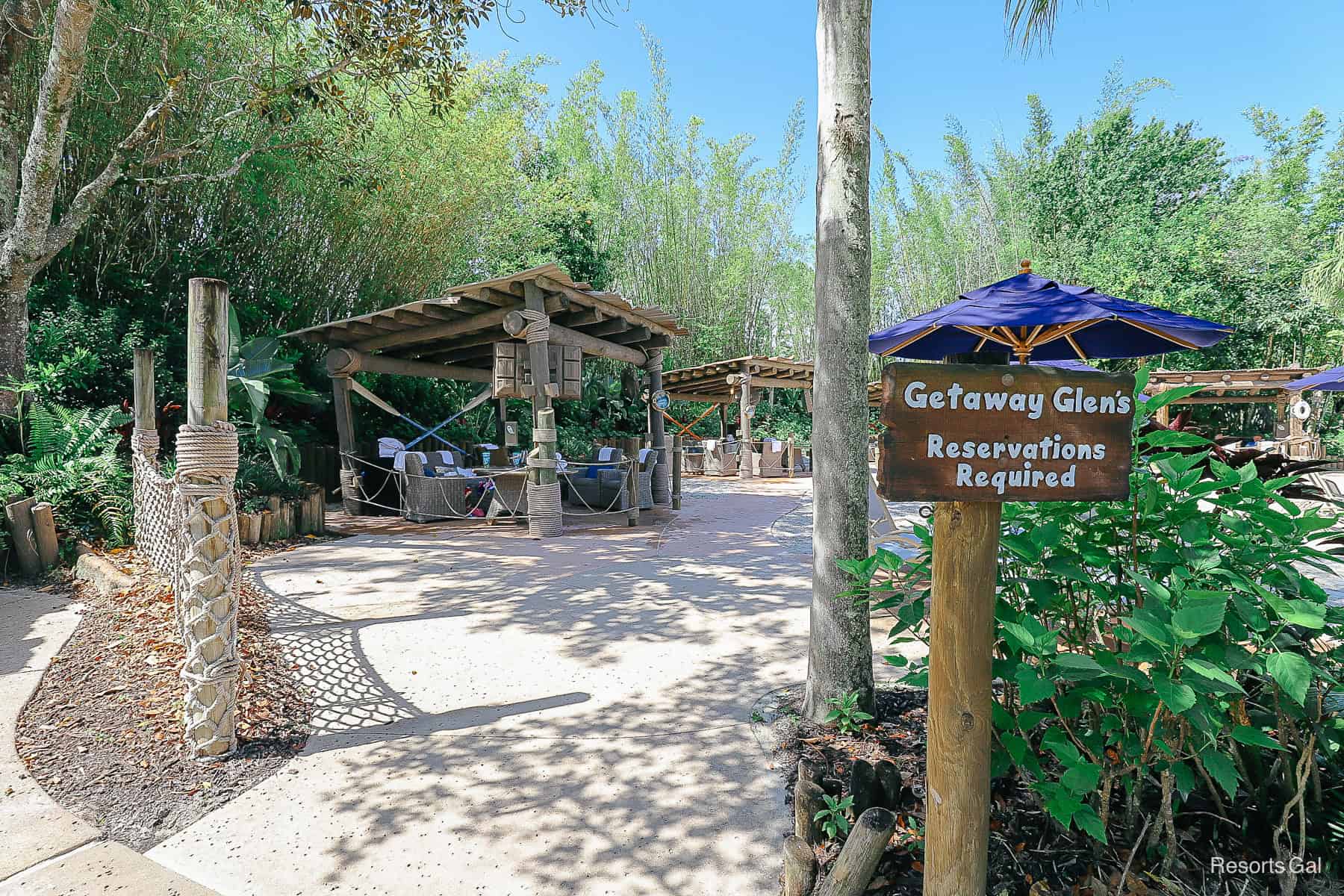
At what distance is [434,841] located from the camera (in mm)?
1984

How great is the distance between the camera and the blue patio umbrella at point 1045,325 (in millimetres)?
3598

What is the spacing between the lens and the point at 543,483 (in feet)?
23.0

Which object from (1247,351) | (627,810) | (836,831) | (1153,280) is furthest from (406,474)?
(1247,351)

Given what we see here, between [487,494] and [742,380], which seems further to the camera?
[742,380]

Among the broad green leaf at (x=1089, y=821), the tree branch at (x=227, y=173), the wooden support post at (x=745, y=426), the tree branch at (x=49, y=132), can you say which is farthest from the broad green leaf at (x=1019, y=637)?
the wooden support post at (x=745, y=426)

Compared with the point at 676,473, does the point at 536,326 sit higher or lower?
higher

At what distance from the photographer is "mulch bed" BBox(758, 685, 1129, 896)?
165cm

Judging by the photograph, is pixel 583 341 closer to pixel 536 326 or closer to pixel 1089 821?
pixel 536 326

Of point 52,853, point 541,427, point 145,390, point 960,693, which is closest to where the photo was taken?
point 960,693

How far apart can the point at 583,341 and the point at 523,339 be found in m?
0.68

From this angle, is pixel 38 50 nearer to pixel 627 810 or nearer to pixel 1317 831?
pixel 627 810

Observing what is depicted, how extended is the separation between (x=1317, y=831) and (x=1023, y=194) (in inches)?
998

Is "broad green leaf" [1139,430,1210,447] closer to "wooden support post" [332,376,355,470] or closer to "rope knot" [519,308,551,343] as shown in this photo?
"rope knot" [519,308,551,343]

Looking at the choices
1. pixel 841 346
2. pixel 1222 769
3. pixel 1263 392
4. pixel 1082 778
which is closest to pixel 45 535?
pixel 841 346
